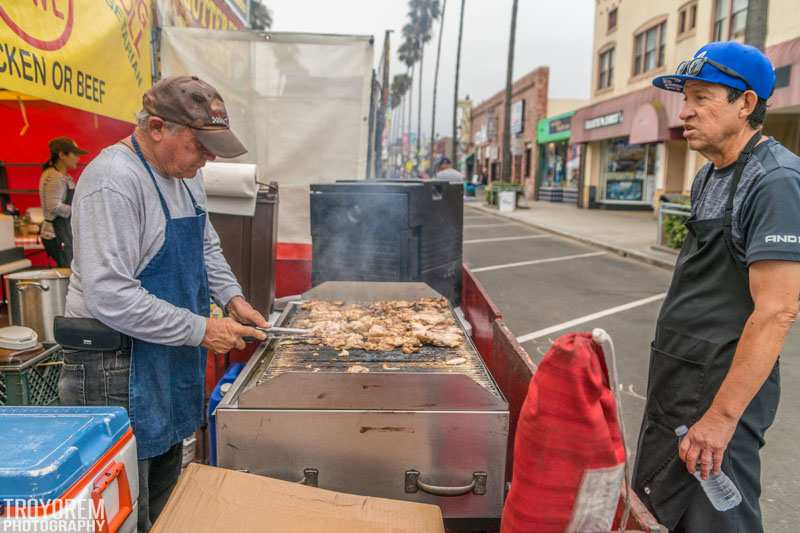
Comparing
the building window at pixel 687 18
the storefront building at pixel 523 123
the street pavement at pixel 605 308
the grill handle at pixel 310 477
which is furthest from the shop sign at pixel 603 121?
the grill handle at pixel 310 477

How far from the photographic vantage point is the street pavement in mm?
3836

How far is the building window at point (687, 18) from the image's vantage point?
19031mm

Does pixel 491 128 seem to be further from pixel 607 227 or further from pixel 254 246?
pixel 254 246

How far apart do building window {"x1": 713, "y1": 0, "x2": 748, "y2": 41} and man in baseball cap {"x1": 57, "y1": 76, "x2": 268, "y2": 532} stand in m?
18.6

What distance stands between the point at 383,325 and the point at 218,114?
139 cm

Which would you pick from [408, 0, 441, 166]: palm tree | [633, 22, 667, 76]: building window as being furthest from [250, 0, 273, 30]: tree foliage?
[633, 22, 667, 76]: building window

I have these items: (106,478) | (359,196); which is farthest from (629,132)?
(106,478)

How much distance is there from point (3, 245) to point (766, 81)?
20.8ft

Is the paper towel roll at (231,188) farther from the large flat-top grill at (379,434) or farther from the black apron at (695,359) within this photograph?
the black apron at (695,359)

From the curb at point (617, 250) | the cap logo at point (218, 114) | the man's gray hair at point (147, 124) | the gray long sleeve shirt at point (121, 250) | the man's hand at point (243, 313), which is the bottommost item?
the curb at point (617, 250)

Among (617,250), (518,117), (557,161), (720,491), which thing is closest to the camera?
(720,491)

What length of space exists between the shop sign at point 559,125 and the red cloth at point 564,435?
99.7 ft

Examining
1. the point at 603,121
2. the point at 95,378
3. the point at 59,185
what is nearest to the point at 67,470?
the point at 95,378

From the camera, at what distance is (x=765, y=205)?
177cm
